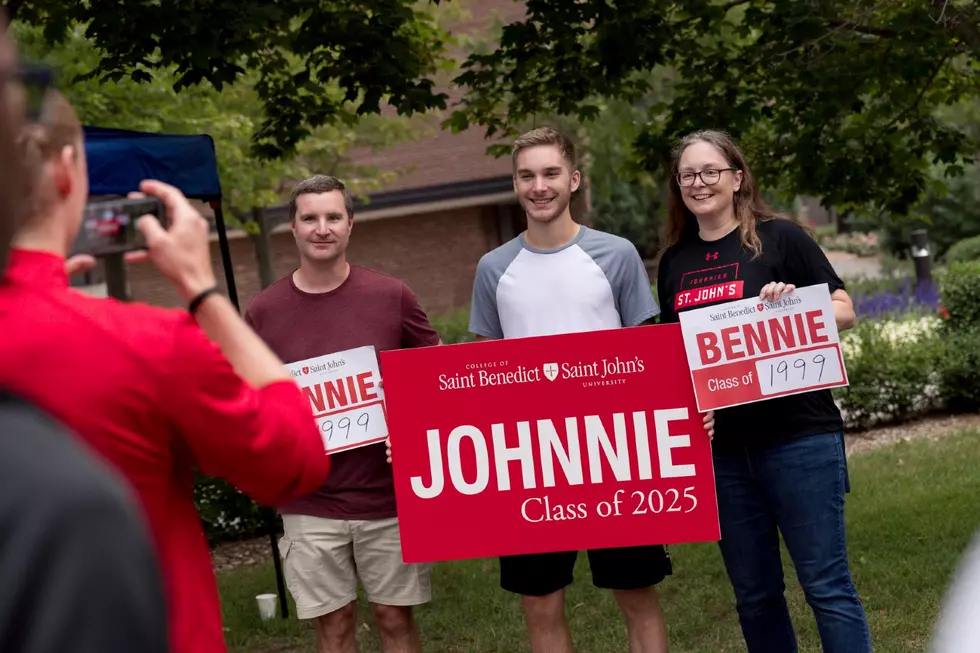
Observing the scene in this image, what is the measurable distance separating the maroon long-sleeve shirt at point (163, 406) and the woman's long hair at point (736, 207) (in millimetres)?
2643

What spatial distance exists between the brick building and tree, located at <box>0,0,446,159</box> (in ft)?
71.6

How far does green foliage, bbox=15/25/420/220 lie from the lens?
41.9ft

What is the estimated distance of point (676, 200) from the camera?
4.54 m

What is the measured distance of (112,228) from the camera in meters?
2.08

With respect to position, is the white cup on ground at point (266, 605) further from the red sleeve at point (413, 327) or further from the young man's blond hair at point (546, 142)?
the young man's blond hair at point (546, 142)

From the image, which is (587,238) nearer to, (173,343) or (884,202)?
(173,343)

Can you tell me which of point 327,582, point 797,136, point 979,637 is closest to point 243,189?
point 797,136

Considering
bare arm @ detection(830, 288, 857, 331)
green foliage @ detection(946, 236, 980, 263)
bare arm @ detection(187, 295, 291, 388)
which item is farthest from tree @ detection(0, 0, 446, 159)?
green foliage @ detection(946, 236, 980, 263)

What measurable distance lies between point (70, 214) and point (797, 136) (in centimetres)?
732

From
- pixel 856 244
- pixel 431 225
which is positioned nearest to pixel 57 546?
pixel 431 225

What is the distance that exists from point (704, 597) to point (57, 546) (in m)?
6.64

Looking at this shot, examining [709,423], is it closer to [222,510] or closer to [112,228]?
[112,228]

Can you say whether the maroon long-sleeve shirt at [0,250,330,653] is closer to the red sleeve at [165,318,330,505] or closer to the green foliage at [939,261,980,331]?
the red sleeve at [165,318,330,505]

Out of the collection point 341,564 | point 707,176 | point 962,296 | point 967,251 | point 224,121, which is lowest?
point 341,564
